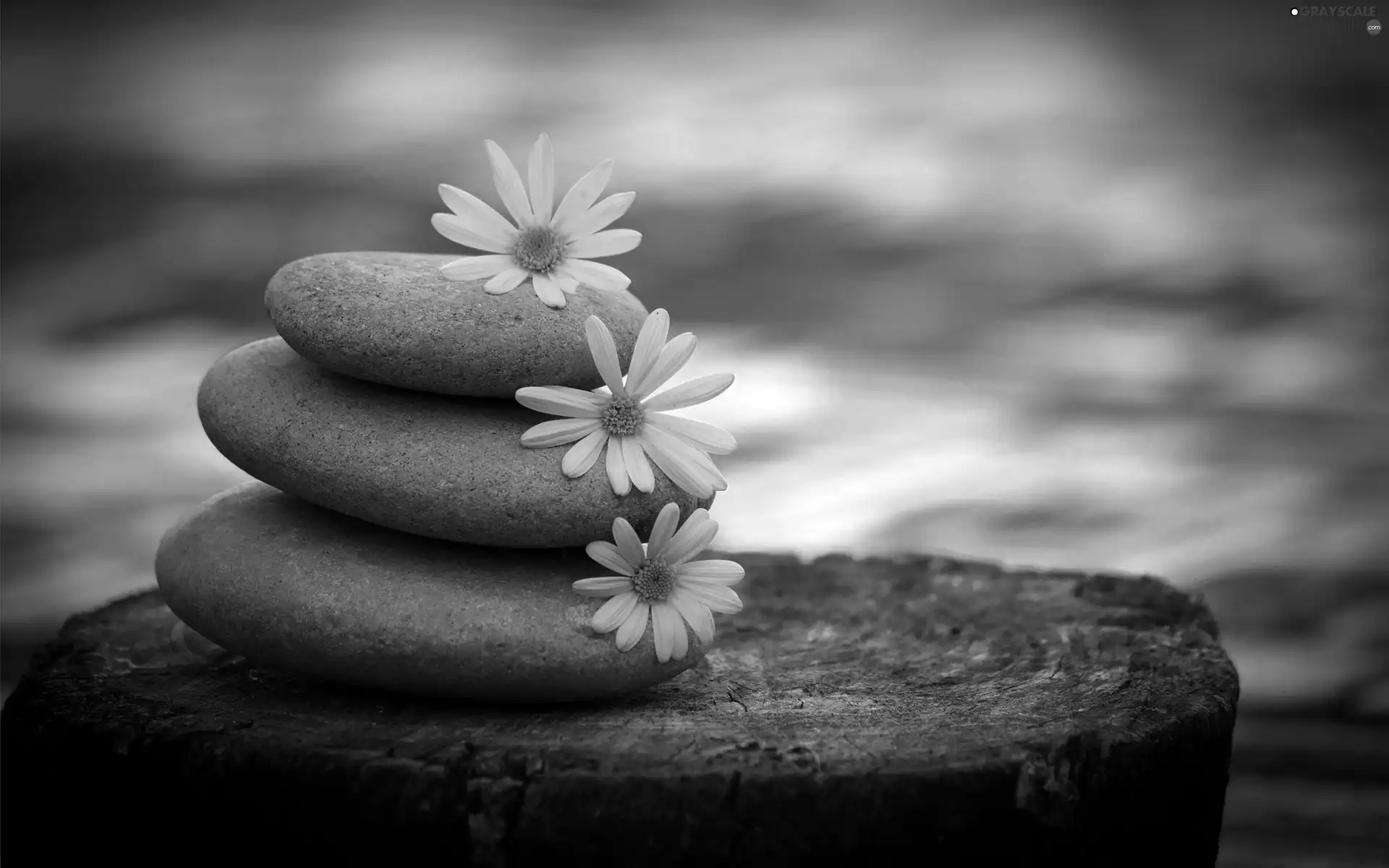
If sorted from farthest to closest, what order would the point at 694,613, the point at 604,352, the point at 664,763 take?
1. the point at 694,613
2. the point at 604,352
3. the point at 664,763

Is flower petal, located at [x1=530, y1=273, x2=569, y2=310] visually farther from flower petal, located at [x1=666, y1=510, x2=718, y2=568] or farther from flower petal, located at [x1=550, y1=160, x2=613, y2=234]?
flower petal, located at [x1=666, y1=510, x2=718, y2=568]

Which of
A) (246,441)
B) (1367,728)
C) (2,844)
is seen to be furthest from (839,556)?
(1367,728)

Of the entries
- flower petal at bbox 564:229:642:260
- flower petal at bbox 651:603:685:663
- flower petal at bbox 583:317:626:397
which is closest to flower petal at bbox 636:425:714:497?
flower petal at bbox 583:317:626:397

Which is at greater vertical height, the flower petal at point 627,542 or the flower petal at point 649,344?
the flower petal at point 649,344

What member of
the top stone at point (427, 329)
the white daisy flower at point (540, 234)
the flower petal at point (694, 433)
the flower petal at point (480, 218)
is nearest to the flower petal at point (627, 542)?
the flower petal at point (694, 433)

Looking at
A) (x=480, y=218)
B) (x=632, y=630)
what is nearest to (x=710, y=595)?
(x=632, y=630)

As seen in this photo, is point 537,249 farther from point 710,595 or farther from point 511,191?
point 710,595

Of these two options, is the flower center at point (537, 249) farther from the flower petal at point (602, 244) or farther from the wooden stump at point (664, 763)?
the wooden stump at point (664, 763)
